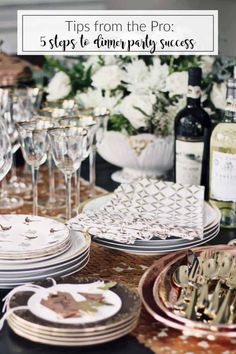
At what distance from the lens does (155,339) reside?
0.95 m

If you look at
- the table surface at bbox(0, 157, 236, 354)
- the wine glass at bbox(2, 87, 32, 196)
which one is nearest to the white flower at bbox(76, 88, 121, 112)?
the wine glass at bbox(2, 87, 32, 196)

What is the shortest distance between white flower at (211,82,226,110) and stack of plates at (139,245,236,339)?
492 mm

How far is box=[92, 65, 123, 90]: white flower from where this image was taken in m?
1.64

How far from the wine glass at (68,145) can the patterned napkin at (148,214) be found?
0.10m

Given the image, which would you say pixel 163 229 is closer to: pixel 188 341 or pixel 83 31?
pixel 188 341

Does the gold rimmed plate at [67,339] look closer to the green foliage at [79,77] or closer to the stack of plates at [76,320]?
the stack of plates at [76,320]

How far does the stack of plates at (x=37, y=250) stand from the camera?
106cm

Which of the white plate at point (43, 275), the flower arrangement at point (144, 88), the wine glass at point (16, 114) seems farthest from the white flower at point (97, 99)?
the white plate at point (43, 275)

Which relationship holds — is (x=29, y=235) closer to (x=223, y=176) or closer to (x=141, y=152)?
(x=223, y=176)

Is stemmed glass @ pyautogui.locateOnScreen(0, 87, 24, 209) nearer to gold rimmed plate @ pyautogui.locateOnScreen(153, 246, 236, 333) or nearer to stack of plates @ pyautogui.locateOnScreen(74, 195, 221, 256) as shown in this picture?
stack of plates @ pyautogui.locateOnScreen(74, 195, 221, 256)

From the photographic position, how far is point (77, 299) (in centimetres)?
98

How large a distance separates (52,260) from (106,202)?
304 millimetres

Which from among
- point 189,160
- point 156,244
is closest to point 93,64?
point 189,160

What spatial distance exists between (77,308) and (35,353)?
0.26ft
